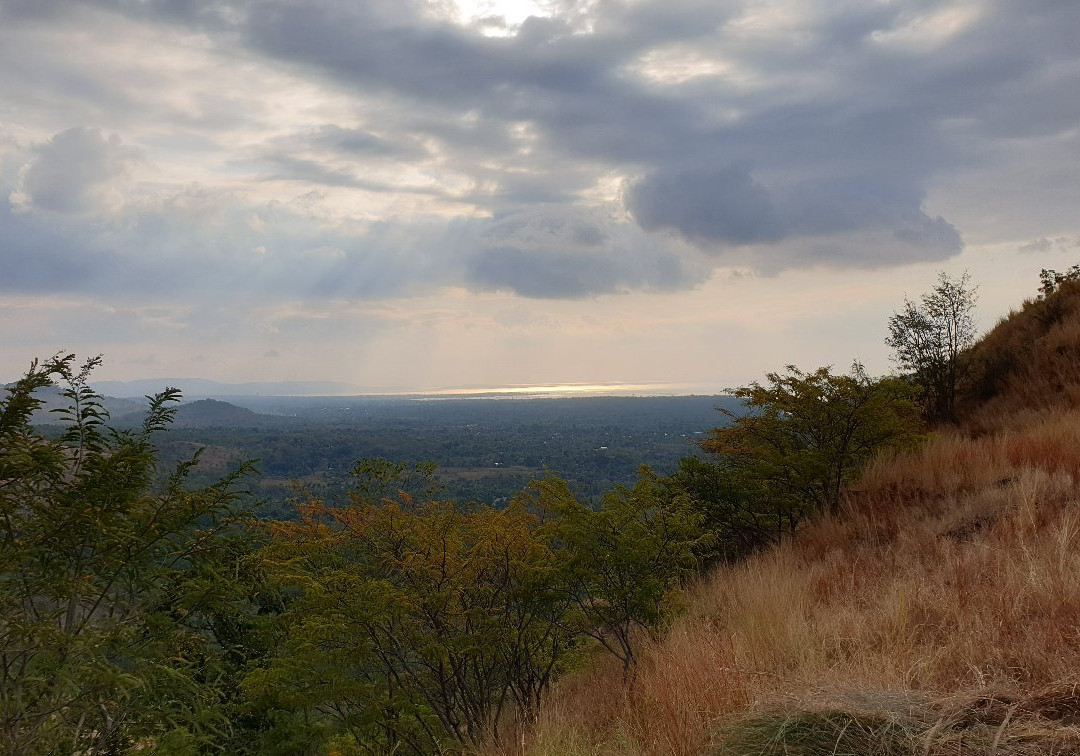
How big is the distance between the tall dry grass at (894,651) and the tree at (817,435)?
10.3ft

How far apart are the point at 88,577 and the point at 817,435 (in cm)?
1238

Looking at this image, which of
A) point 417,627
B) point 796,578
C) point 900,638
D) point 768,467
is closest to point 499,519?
point 417,627

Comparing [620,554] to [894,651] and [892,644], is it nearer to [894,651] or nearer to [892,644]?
[892,644]

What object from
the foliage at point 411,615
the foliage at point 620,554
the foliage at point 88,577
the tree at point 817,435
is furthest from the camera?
the tree at point 817,435

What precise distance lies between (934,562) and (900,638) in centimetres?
304

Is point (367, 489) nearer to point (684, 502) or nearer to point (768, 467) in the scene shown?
point (684, 502)

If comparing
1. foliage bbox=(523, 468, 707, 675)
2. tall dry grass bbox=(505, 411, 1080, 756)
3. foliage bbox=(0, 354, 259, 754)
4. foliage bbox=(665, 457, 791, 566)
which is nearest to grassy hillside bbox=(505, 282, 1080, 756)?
tall dry grass bbox=(505, 411, 1080, 756)

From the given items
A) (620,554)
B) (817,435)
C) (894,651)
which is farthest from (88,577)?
(817,435)

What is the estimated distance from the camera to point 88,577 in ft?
20.8

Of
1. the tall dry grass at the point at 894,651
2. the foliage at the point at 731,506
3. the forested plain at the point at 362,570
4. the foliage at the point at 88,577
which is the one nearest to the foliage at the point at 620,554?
the forested plain at the point at 362,570

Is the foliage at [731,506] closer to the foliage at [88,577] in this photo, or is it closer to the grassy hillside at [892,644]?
the grassy hillside at [892,644]

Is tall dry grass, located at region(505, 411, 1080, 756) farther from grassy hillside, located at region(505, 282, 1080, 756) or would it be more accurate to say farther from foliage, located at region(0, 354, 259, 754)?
foliage, located at region(0, 354, 259, 754)

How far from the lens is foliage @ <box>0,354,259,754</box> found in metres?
5.72

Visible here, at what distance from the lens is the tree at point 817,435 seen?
1325 centimetres
